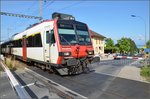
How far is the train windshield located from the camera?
12477mm

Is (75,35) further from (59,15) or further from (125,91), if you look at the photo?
(125,91)

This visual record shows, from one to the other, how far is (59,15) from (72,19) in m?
0.85

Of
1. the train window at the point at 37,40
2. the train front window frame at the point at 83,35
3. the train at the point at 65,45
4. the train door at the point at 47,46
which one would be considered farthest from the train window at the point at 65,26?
the train window at the point at 37,40

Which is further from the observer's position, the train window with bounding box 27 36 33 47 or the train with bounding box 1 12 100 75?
the train window with bounding box 27 36 33 47

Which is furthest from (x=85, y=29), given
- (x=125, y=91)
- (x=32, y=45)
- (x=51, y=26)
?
(x=125, y=91)

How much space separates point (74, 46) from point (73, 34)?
0.80 meters

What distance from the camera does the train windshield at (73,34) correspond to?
12477mm

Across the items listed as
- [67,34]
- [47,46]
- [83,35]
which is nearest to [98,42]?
[83,35]

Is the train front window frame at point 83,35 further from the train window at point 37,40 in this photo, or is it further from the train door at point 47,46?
the train window at point 37,40

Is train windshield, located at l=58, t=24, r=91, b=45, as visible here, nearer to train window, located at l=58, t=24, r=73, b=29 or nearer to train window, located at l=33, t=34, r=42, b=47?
train window, located at l=58, t=24, r=73, b=29

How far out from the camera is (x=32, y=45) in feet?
55.8

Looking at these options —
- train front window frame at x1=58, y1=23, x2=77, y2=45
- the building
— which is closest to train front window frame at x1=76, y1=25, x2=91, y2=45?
train front window frame at x1=58, y1=23, x2=77, y2=45

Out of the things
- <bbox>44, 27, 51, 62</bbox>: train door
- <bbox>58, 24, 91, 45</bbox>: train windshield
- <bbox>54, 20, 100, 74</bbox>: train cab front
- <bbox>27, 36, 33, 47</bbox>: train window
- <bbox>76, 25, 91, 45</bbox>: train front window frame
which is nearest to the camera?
<bbox>54, 20, 100, 74</bbox>: train cab front

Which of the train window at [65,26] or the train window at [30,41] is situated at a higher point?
the train window at [65,26]
